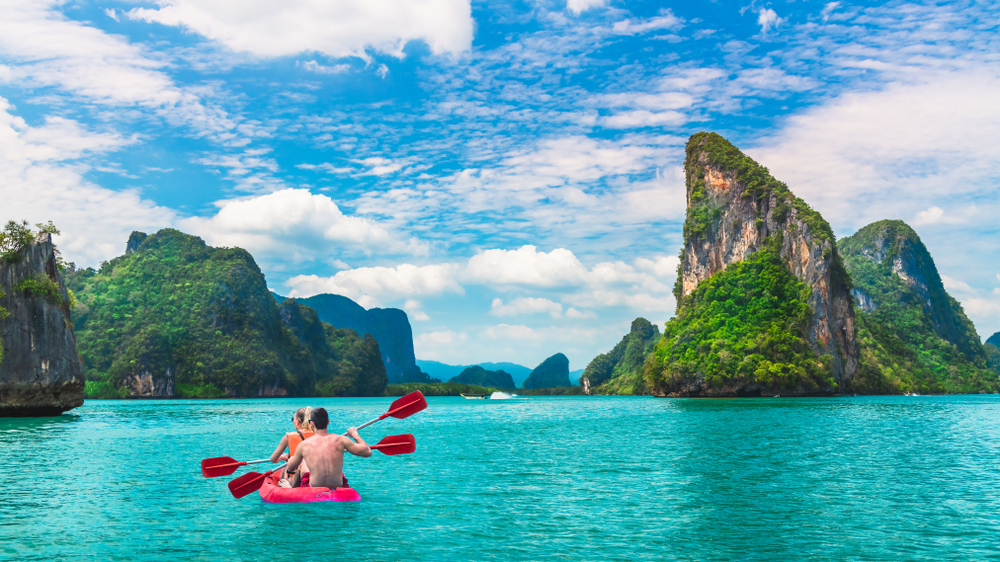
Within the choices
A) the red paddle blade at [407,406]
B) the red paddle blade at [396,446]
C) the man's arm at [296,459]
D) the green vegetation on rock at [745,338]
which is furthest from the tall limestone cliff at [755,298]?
the man's arm at [296,459]

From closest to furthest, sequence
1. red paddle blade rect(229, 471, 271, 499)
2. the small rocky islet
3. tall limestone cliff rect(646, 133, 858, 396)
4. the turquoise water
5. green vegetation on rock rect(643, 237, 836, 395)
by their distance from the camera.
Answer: the turquoise water < red paddle blade rect(229, 471, 271, 499) < green vegetation on rock rect(643, 237, 836, 395) < tall limestone cliff rect(646, 133, 858, 396) < the small rocky islet

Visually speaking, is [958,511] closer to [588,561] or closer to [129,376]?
[588,561]

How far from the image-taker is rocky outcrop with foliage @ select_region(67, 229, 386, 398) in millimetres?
138125

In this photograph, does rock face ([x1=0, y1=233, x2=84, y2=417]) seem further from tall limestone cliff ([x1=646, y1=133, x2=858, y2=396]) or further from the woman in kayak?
tall limestone cliff ([x1=646, y1=133, x2=858, y2=396])

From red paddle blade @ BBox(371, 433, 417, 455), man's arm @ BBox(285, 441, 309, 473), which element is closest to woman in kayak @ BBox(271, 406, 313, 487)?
man's arm @ BBox(285, 441, 309, 473)

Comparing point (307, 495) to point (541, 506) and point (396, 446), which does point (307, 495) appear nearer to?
point (396, 446)

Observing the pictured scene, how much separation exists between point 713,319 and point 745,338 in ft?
36.1

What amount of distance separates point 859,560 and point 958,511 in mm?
6044

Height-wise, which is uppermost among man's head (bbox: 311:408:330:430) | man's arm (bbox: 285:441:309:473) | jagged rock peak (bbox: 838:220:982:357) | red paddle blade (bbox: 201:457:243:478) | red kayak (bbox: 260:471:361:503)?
jagged rock peak (bbox: 838:220:982:357)

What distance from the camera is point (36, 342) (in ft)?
150

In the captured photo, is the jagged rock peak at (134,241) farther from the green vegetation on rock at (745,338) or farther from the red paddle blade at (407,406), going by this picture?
the red paddle blade at (407,406)

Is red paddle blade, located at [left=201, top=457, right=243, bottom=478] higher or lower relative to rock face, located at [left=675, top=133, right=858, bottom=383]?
lower

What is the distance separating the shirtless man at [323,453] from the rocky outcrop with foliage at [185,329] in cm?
13786

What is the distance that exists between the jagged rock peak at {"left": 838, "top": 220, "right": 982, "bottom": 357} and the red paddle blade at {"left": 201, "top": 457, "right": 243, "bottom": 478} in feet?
659
